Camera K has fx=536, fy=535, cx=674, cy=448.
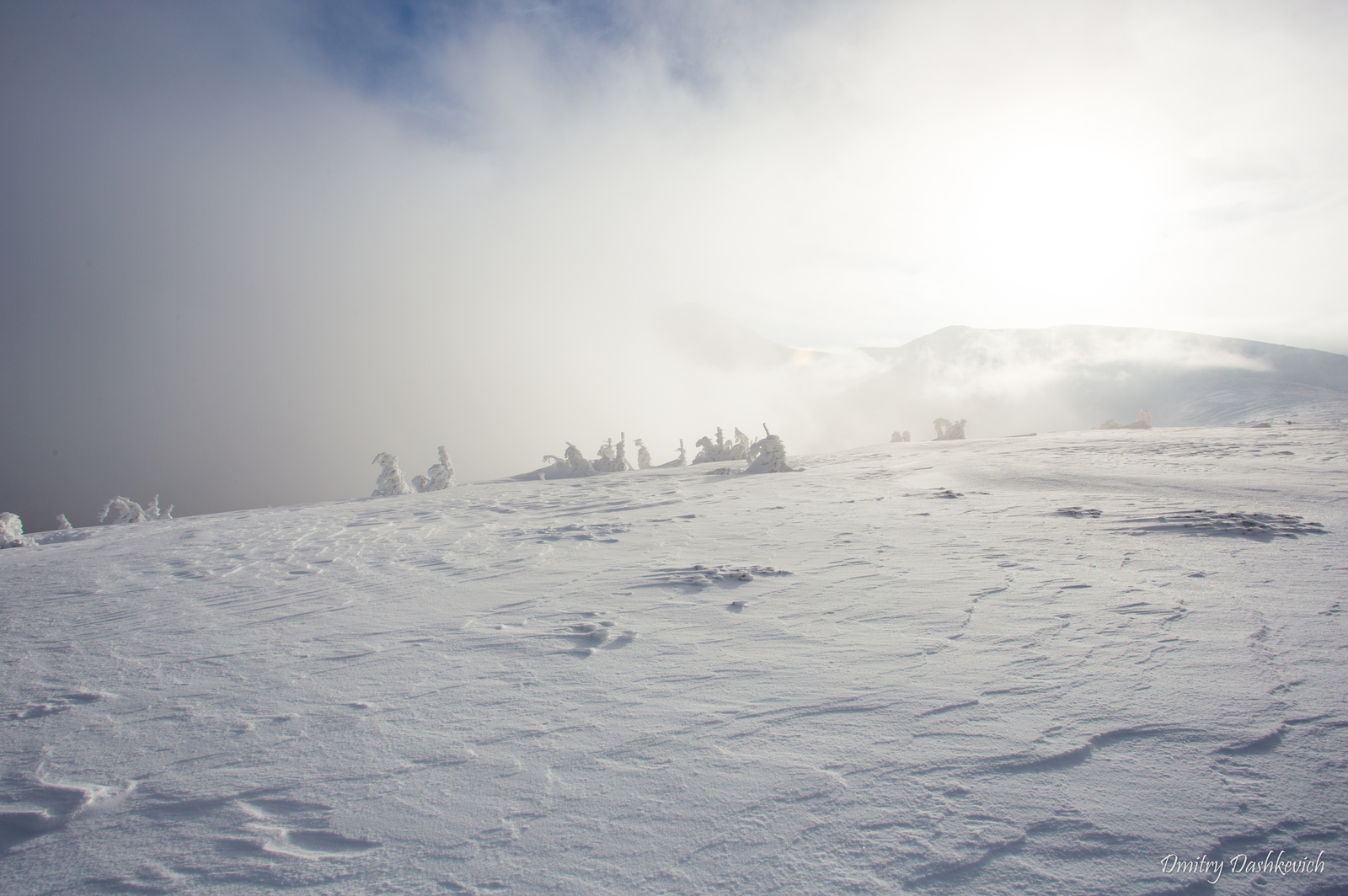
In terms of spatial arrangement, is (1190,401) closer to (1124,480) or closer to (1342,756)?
(1124,480)

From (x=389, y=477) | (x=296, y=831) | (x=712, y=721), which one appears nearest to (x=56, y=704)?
(x=296, y=831)

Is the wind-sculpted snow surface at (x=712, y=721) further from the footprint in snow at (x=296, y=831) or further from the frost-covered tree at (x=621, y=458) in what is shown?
the frost-covered tree at (x=621, y=458)

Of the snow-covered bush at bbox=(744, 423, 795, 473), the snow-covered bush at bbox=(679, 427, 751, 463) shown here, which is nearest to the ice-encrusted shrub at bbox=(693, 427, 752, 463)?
the snow-covered bush at bbox=(679, 427, 751, 463)

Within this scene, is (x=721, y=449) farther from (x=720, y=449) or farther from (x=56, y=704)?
(x=56, y=704)

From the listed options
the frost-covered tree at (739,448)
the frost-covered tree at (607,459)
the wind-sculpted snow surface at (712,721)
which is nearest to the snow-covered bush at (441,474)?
the frost-covered tree at (607,459)

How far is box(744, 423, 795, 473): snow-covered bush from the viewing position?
1523 centimetres

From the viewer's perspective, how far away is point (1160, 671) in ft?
9.17

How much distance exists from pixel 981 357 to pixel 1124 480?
114061mm

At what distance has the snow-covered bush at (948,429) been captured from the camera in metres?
28.3

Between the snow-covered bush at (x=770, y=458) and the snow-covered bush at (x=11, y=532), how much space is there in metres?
15.8

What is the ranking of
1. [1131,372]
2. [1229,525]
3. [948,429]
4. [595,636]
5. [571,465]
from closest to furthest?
[595,636] < [1229,525] < [571,465] < [948,429] < [1131,372]

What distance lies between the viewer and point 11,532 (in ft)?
35.1

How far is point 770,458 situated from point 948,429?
61.3ft

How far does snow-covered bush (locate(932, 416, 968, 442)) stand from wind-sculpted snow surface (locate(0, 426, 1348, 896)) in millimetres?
23341
